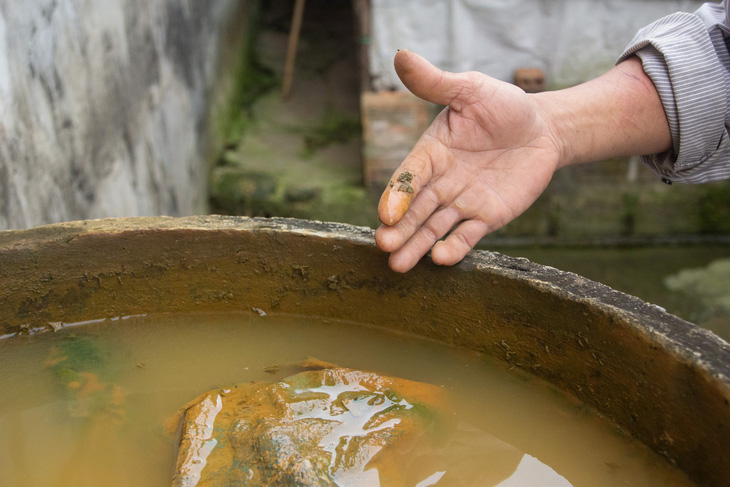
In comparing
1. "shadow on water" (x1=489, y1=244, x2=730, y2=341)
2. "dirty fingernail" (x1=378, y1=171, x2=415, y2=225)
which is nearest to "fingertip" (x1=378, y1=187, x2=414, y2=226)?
"dirty fingernail" (x1=378, y1=171, x2=415, y2=225)

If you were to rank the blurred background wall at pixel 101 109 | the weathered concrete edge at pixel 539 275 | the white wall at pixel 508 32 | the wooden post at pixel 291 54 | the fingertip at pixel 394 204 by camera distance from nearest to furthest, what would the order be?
the weathered concrete edge at pixel 539 275 < the fingertip at pixel 394 204 < the blurred background wall at pixel 101 109 < the white wall at pixel 508 32 < the wooden post at pixel 291 54

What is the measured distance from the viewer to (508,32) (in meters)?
3.41

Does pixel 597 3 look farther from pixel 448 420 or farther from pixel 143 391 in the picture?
pixel 143 391

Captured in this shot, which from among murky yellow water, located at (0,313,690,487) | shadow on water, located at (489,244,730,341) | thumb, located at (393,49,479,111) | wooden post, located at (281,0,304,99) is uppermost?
thumb, located at (393,49,479,111)

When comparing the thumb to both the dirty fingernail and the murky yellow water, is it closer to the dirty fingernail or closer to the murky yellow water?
the dirty fingernail

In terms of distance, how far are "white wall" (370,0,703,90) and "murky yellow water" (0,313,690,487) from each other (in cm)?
225

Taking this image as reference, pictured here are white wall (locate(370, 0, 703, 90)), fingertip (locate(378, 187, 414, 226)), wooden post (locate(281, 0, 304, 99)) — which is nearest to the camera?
fingertip (locate(378, 187, 414, 226))

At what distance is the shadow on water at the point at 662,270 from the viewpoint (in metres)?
3.42

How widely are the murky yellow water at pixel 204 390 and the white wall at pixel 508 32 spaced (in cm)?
225

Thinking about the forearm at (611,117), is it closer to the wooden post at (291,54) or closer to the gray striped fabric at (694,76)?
the gray striped fabric at (694,76)

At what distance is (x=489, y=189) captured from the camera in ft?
5.08

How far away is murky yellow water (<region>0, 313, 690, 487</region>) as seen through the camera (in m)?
1.10

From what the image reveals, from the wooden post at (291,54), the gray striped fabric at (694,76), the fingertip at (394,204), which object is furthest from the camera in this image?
the wooden post at (291,54)

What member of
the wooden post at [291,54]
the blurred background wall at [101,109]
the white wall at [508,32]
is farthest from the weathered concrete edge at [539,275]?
the wooden post at [291,54]
